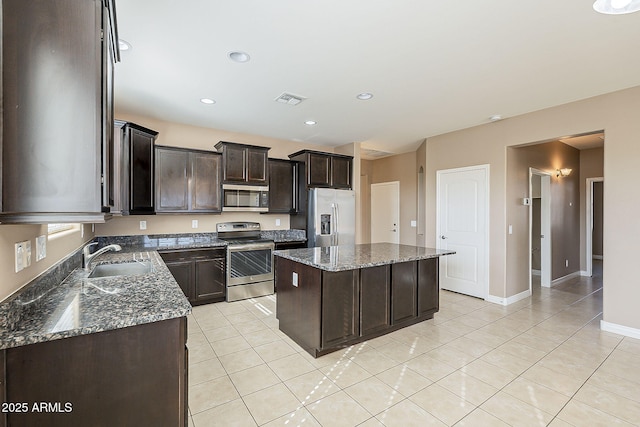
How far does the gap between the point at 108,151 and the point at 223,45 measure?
1496 mm

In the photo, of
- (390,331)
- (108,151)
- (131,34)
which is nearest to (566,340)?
Result: (390,331)

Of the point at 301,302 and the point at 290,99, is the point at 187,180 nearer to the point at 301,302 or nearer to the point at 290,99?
the point at 290,99

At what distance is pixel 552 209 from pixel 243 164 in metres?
5.33

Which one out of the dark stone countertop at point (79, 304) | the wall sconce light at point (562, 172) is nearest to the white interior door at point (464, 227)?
the wall sconce light at point (562, 172)

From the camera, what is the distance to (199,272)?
13.3ft

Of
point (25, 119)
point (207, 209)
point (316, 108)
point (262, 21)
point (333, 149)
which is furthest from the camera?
point (333, 149)

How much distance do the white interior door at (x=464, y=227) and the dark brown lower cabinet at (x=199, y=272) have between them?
3.56 meters

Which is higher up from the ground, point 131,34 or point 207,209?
point 131,34

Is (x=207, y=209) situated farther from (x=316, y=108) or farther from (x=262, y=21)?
(x=262, y=21)

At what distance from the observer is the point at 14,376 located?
3.48 ft

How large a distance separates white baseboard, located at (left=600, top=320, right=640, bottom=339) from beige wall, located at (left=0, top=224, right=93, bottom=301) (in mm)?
4990

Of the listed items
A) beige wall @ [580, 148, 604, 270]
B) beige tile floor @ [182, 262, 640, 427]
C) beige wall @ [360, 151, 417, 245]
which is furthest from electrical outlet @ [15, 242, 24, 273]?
beige wall @ [580, 148, 604, 270]

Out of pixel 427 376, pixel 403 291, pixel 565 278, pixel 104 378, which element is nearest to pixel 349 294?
pixel 403 291

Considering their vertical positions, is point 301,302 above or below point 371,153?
below
